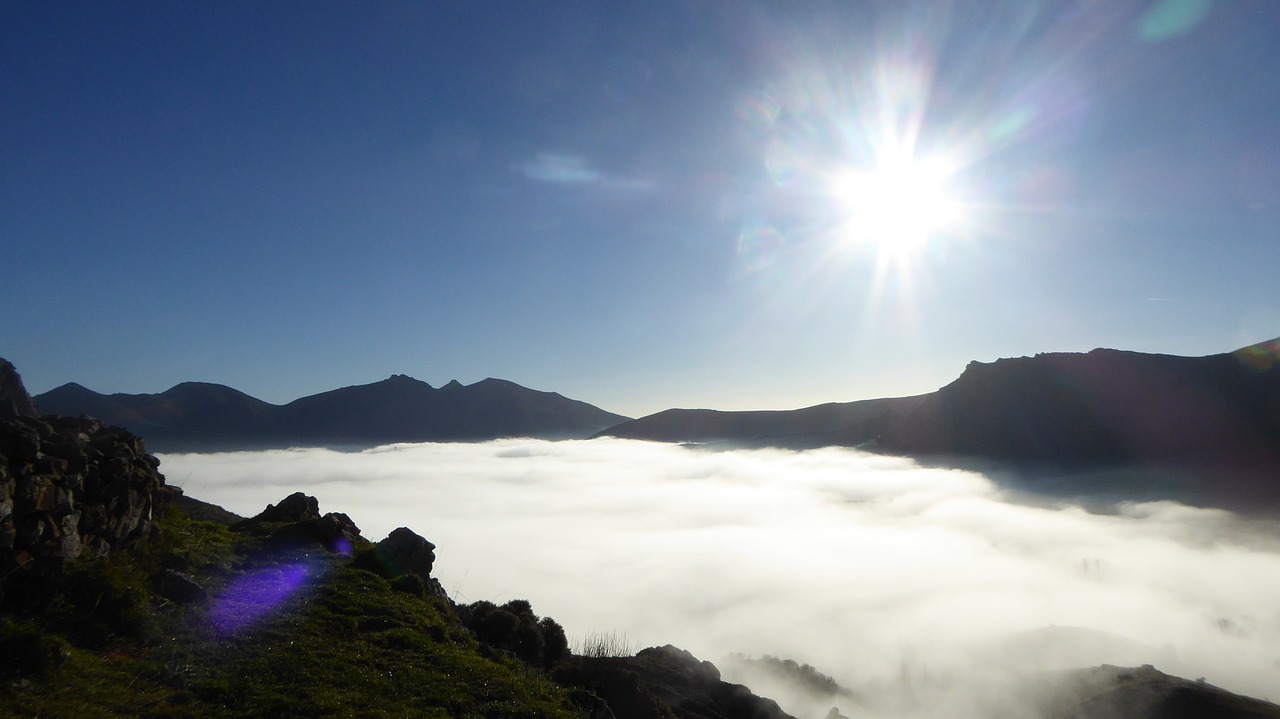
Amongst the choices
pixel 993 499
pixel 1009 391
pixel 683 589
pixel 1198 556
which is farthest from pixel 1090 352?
pixel 683 589

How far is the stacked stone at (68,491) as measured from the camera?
12031 millimetres

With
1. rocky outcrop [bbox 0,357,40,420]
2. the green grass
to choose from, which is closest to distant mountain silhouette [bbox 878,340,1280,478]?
the green grass

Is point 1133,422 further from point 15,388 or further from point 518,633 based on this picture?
point 15,388

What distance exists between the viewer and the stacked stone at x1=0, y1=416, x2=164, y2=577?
1203 cm

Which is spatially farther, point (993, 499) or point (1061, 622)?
point (993, 499)

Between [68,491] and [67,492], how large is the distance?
2.1 inches

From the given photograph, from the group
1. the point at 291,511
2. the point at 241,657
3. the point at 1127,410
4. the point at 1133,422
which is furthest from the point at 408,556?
the point at 1127,410

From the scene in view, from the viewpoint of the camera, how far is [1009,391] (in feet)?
612

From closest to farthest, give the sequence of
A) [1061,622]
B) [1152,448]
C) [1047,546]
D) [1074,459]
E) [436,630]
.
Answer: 1. [436,630]
2. [1061,622]
3. [1047,546]
4. [1152,448]
5. [1074,459]

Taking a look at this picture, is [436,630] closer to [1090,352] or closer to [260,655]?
[260,655]

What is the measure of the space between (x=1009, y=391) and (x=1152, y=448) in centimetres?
3772

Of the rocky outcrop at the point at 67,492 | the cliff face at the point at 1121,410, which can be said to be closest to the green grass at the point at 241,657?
the rocky outcrop at the point at 67,492

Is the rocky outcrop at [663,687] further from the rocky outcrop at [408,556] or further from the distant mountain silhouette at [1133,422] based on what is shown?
the distant mountain silhouette at [1133,422]

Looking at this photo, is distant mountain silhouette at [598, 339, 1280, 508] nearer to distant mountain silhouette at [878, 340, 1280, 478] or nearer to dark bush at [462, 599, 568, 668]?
distant mountain silhouette at [878, 340, 1280, 478]
